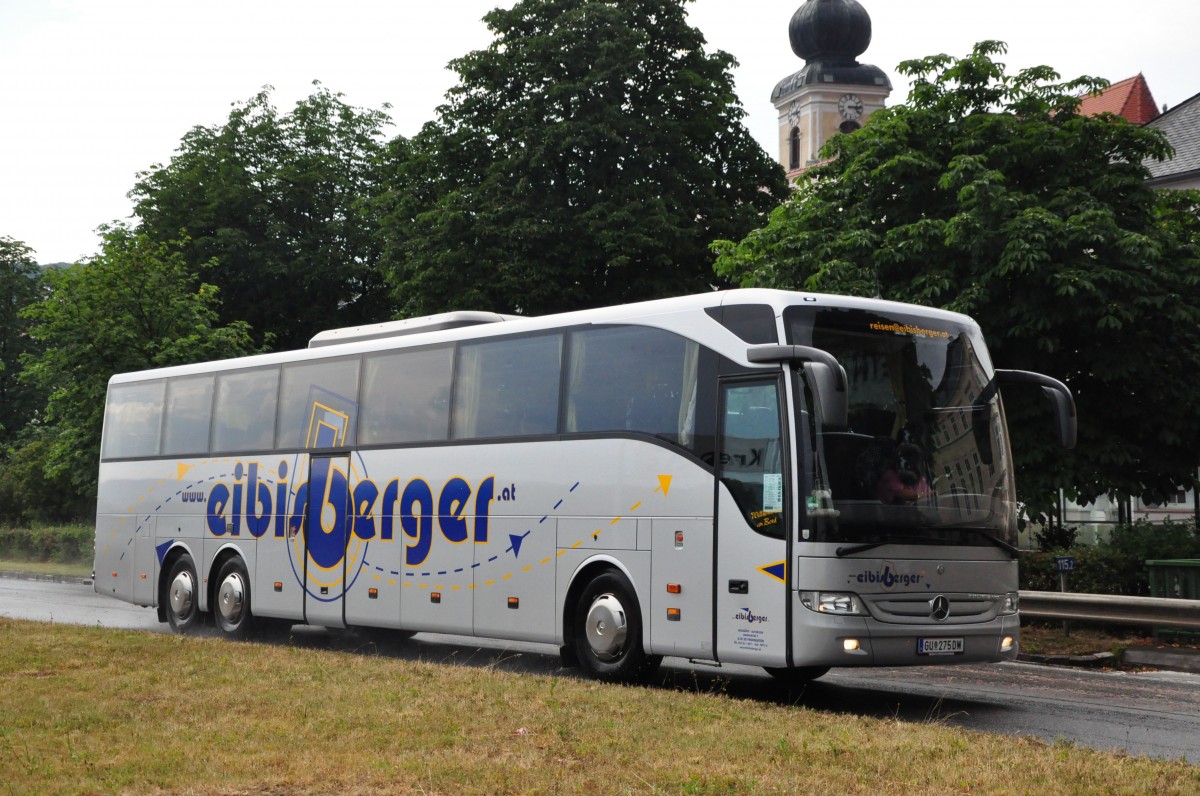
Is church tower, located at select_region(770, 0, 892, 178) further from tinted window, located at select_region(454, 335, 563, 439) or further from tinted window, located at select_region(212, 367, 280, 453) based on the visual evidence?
tinted window, located at select_region(454, 335, 563, 439)

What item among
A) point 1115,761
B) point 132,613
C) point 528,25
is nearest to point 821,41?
point 528,25

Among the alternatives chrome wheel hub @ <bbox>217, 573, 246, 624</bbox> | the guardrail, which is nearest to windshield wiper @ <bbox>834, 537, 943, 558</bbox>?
the guardrail

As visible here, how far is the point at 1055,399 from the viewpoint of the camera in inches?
496

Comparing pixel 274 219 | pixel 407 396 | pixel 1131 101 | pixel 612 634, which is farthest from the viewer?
pixel 1131 101

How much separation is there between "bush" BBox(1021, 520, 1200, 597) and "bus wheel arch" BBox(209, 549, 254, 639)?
1029cm

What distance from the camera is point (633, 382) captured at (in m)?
13.3

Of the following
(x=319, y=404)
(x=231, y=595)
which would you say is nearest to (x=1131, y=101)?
(x=319, y=404)

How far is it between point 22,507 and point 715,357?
4728 centimetres

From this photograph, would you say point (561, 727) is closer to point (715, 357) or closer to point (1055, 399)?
point (715, 357)

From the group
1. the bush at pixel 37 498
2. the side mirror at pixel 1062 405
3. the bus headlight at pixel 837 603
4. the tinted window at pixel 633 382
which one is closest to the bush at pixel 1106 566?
the side mirror at pixel 1062 405

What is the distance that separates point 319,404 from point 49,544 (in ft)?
106

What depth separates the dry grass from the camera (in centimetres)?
763

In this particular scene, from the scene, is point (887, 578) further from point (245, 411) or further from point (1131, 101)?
point (1131, 101)

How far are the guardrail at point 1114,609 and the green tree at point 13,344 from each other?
59.1 m
